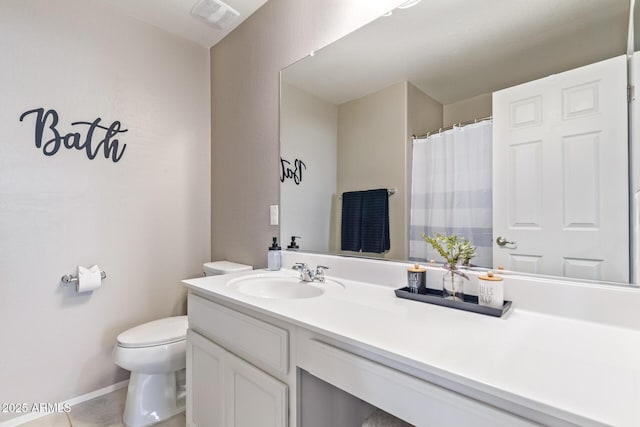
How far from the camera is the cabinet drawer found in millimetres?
876

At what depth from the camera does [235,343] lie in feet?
3.42

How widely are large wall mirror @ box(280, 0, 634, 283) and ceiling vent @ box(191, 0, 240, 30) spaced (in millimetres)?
744

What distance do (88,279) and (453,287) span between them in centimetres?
188

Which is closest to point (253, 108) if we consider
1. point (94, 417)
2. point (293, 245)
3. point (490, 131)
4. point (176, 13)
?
point (176, 13)

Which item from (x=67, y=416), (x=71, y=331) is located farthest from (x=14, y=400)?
(x=71, y=331)

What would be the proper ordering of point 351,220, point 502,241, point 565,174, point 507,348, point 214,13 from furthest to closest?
point 214,13 → point 351,220 → point 502,241 → point 565,174 → point 507,348

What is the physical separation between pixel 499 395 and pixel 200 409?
4.01 feet

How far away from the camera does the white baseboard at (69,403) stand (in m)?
1.48

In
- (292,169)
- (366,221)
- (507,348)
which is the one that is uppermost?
(292,169)

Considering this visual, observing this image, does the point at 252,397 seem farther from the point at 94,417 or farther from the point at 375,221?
the point at 94,417

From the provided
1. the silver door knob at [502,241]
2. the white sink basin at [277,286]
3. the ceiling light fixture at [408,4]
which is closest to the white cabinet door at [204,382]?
the white sink basin at [277,286]

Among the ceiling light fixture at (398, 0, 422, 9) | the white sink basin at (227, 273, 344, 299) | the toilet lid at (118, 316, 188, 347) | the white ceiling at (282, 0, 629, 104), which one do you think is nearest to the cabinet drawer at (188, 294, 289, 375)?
the white sink basin at (227, 273, 344, 299)

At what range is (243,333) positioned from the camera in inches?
39.6

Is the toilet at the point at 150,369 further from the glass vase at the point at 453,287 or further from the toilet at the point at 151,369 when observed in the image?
the glass vase at the point at 453,287
